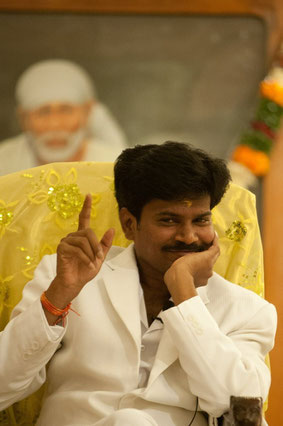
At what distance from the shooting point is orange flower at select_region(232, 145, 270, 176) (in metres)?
3.68

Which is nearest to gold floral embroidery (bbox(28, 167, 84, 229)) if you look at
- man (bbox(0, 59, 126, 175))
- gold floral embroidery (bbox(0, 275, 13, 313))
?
gold floral embroidery (bbox(0, 275, 13, 313))

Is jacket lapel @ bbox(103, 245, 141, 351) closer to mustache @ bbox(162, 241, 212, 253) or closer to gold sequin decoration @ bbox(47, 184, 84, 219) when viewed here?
mustache @ bbox(162, 241, 212, 253)

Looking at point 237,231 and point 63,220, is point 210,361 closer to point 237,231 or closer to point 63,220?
point 237,231

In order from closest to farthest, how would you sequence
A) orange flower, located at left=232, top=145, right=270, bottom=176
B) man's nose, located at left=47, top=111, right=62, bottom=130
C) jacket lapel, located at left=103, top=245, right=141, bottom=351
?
jacket lapel, located at left=103, top=245, right=141, bottom=351
orange flower, located at left=232, top=145, right=270, bottom=176
man's nose, located at left=47, top=111, right=62, bottom=130

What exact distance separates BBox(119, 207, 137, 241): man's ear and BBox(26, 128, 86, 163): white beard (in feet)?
6.46

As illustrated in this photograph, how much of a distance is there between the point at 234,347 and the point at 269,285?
7.06 feet

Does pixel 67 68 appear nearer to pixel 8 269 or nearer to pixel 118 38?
pixel 118 38

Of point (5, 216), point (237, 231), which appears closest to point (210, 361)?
point (237, 231)

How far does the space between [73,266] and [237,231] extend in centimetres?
76

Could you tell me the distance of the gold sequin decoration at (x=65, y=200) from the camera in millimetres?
2143

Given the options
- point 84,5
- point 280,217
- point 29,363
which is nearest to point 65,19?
point 84,5

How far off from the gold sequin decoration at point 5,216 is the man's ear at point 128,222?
456 millimetres

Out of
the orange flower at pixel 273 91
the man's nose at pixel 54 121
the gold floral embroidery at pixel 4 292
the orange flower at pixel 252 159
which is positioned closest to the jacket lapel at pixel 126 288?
the gold floral embroidery at pixel 4 292

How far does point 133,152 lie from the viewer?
1874mm
